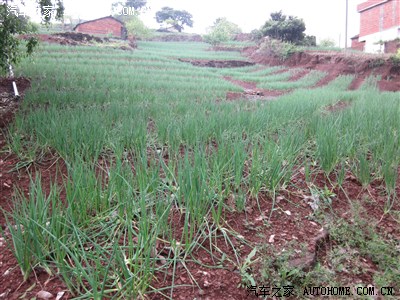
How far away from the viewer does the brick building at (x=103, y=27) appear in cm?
3006

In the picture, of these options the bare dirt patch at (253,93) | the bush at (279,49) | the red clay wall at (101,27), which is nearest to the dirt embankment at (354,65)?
the bush at (279,49)

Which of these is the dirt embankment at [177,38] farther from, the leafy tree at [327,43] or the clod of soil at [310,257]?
the clod of soil at [310,257]

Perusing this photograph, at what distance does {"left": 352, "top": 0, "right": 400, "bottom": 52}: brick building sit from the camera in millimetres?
20731

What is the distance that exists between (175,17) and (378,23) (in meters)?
31.5

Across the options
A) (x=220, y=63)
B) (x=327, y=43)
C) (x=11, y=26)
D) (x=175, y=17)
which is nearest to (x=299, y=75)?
(x=220, y=63)

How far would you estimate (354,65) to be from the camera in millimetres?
14742

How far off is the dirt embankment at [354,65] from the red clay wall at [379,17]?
23.2ft

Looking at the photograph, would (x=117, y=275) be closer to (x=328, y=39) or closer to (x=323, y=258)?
(x=323, y=258)

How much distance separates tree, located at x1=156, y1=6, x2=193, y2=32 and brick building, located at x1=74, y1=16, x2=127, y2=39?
51.7ft

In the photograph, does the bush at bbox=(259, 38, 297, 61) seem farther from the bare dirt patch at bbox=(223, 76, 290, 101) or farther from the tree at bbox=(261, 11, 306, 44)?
the bare dirt patch at bbox=(223, 76, 290, 101)

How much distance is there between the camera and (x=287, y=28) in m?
24.2

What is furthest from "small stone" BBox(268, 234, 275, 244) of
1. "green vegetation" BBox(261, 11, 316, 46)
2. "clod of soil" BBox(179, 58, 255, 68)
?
"green vegetation" BBox(261, 11, 316, 46)

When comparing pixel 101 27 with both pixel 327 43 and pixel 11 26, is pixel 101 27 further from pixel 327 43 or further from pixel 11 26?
pixel 11 26

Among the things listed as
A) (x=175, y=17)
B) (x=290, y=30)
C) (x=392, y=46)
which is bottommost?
(x=392, y=46)
